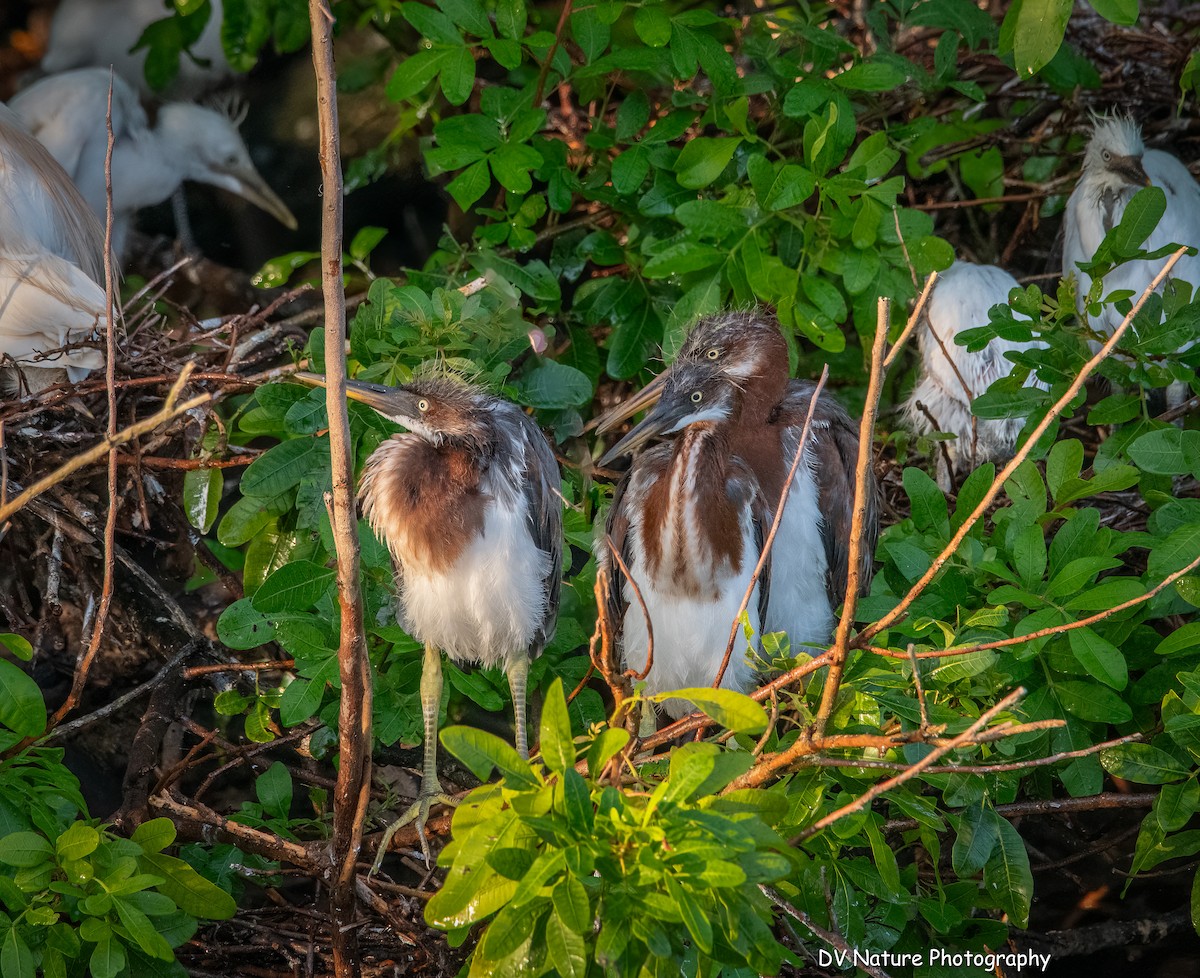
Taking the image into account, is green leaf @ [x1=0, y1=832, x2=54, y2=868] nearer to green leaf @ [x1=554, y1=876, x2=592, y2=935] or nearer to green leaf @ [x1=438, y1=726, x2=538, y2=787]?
green leaf @ [x1=438, y1=726, x2=538, y2=787]

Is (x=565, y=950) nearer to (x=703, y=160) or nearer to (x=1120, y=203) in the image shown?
(x=703, y=160)

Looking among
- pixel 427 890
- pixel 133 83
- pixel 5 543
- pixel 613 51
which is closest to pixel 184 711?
pixel 5 543

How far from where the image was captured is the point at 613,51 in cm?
320

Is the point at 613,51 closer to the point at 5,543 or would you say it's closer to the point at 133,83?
the point at 5,543

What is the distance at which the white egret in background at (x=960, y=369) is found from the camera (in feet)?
11.8

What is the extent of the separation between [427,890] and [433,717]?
370 millimetres

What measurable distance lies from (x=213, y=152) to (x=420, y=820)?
311cm

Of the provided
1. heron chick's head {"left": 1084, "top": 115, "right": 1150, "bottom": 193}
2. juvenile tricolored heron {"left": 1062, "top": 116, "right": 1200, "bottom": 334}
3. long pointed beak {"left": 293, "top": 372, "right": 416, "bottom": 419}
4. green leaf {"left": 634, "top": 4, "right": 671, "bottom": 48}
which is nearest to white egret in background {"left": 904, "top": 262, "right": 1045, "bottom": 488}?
juvenile tricolored heron {"left": 1062, "top": 116, "right": 1200, "bottom": 334}

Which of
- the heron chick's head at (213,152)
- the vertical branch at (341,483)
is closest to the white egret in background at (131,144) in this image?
Result: the heron chick's head at (213,152)

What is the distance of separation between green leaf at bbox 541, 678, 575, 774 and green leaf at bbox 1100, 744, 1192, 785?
1.08 m

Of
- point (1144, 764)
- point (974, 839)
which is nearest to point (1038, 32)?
point (1144, 764)

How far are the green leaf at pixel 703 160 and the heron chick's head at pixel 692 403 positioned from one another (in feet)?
1.82

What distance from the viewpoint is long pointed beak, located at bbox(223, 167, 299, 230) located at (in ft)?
15.3

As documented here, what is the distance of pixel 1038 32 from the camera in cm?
266
